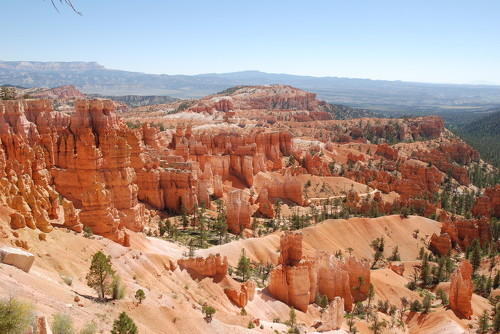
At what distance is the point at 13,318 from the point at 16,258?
19.7ft

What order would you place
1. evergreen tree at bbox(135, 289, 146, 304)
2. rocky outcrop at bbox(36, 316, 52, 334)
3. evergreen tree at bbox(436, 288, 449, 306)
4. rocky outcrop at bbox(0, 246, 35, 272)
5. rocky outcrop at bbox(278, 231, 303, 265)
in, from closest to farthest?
rocky outcrop at bbox(36, 316, 52, 334)
rocky outcrop at bbox(0, 246, 35, 272)
evergreen tree at bbox(135, 289, 146, 304)
rocky outcrop at bbox(278, 231, 303, 265)
evergreen tree at bbox(436, 288, 449, 306)

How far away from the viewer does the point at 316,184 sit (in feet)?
246

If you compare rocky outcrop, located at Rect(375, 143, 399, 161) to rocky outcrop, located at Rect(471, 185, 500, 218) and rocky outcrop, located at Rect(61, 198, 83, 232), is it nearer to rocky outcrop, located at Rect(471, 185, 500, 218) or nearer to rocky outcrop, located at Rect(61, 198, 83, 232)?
rocky outcrop, located at Rect(471, 185, 500, 218)

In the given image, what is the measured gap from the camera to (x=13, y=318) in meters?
12.1

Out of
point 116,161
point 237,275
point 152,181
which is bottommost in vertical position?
point 237,275

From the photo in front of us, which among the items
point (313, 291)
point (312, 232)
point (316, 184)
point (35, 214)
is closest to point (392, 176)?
point (316, 184)

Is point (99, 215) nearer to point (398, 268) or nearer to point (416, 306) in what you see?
point (416, 306)

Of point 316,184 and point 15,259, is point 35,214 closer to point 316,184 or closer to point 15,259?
point 15,259

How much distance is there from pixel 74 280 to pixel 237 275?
49.8ft

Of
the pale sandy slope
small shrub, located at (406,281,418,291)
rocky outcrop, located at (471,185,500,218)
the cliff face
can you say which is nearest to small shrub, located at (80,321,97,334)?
the pale sandy slope

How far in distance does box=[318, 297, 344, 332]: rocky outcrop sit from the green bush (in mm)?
20324

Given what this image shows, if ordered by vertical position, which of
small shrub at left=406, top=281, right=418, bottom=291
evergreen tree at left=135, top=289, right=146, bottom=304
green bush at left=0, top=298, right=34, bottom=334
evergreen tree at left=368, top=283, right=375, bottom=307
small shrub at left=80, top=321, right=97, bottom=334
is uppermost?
green bush at left=0, top=298, right=34, bottom=334

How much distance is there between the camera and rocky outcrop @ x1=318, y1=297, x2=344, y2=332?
2917 cm

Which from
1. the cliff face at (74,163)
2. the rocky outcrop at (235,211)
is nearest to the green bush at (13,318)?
the cliff face at (74,163)
